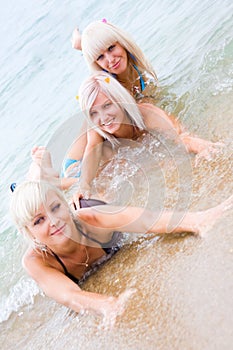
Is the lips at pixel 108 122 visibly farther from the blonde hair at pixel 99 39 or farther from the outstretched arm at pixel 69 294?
the outstretched arm at pixel 69 294

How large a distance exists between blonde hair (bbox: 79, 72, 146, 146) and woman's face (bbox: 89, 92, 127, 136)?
3 centimetres

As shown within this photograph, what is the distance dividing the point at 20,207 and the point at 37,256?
404 mm

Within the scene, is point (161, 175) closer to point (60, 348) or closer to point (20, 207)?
point (20, 207)

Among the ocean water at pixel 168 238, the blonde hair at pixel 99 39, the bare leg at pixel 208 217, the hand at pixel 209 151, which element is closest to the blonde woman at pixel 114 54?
the blonde hair at pixel 99 39

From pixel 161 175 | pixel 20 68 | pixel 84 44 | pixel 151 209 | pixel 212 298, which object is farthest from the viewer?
pixel 20 68

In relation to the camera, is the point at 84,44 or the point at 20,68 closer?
the point at 84,44

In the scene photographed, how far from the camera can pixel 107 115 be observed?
3.88 meters

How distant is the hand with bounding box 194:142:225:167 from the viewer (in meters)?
3.20

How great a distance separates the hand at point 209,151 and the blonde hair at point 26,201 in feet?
3.55

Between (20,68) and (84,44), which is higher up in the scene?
(84,44)

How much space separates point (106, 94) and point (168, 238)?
1.49 metres

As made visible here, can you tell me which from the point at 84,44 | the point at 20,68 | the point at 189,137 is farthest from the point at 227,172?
the point at 20,68

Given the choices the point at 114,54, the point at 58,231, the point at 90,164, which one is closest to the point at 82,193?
the point at 90,164

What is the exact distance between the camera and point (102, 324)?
8.11ft
